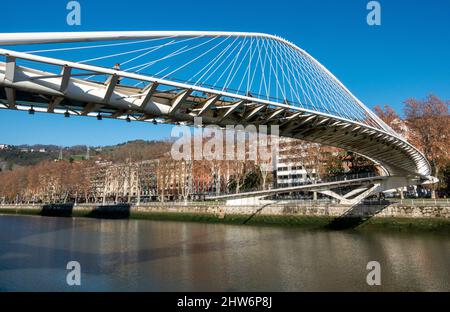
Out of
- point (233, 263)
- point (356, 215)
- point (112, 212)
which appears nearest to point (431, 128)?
point (356, 215)

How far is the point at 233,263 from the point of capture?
1864 centimetres

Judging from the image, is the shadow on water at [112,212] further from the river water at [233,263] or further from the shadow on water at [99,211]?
the river water at [233,263]

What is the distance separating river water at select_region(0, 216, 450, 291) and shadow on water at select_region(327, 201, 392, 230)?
5.26 meters

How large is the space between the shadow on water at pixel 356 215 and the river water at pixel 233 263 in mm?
5263

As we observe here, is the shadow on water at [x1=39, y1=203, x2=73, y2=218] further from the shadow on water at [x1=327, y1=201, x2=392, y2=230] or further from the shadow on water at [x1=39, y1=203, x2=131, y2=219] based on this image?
the shadow on water at [x1=327, y1=201, x2=392, y2=230]

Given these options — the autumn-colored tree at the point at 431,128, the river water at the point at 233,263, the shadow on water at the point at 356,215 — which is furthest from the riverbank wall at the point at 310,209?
the autumn-colored tree at the point at 431,128

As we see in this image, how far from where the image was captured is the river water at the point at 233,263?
14.6m

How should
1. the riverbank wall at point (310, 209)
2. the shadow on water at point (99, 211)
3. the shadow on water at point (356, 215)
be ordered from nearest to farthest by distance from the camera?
1. the riverbank wall at point (310, 209)
2. the shadow on water at point (356, 215)
3. the shadow on water at point (99, 211)

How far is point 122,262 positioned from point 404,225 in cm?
2312

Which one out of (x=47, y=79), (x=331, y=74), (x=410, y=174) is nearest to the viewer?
(x=47, y=79)

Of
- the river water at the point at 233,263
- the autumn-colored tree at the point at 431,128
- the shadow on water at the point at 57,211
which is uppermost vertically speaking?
the autumn-colored tree at the point at 431,128
